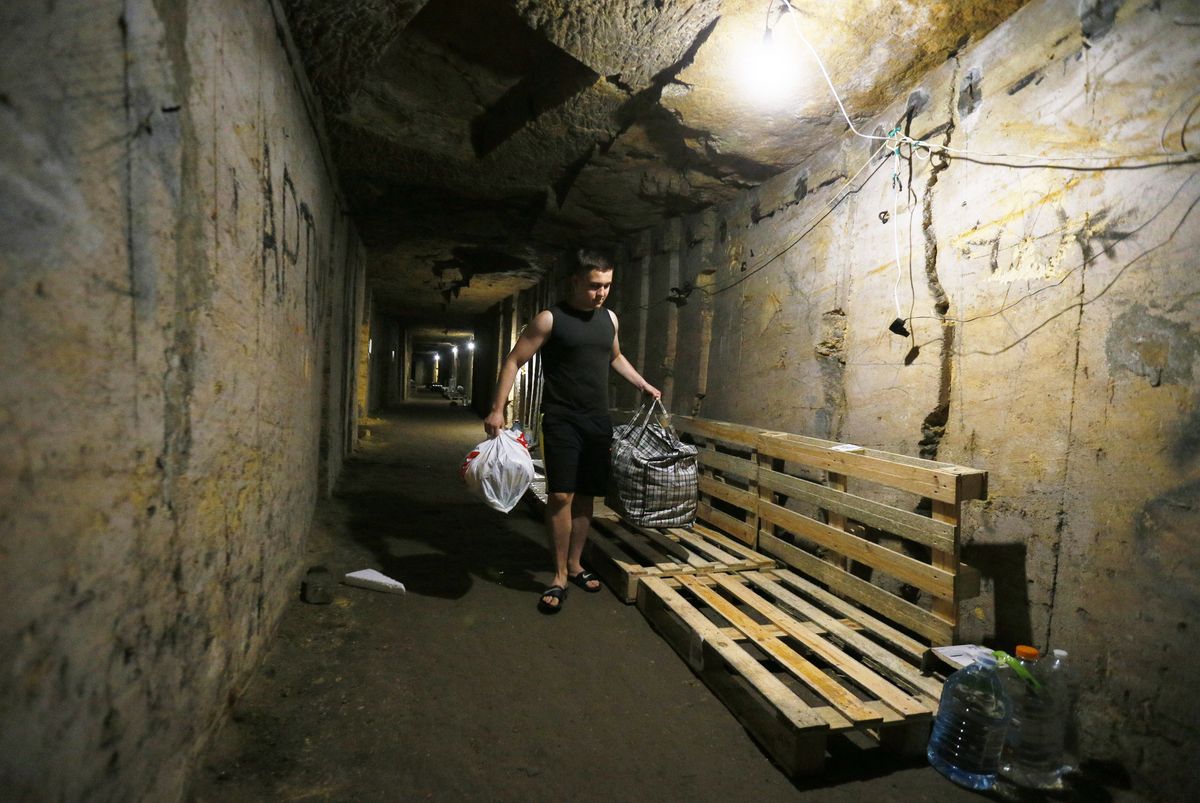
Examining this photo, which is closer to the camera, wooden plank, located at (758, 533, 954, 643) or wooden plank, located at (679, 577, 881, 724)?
wooden plank, located at (679, 577, 881, 724)

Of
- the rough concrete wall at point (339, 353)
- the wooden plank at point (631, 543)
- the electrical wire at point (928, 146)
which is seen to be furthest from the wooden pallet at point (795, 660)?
the rough concrete wall at point (339, 353)

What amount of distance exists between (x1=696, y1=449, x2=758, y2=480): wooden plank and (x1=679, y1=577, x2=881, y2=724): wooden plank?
941mm

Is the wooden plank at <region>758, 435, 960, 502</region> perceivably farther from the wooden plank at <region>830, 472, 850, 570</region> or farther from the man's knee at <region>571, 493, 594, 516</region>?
the man's knee at <region>571, 493, 594, 516</region>

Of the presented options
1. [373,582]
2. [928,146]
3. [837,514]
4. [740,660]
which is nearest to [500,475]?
[373,582]

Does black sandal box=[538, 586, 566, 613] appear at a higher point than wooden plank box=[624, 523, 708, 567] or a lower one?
lower

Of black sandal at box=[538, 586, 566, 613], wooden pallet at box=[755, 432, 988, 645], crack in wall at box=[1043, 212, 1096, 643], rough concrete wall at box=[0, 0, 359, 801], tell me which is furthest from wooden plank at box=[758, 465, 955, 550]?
rough concrete wall at box=[0, 0, 359, 801]

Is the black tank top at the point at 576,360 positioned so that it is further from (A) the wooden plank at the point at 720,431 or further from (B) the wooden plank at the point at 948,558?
(B) the wooden plank at the point at 948,558

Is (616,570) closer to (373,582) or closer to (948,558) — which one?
(373,582)

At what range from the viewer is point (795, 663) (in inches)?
89.5

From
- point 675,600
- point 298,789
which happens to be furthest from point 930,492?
point 298,789

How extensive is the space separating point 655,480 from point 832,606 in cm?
123

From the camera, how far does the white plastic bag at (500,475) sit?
300 cm

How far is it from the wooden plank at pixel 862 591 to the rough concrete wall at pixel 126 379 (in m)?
2.78

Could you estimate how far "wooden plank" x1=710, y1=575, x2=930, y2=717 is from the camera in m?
2.03
